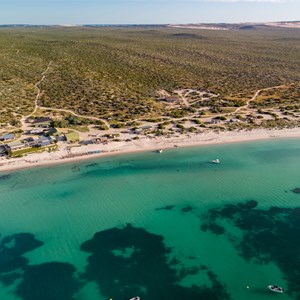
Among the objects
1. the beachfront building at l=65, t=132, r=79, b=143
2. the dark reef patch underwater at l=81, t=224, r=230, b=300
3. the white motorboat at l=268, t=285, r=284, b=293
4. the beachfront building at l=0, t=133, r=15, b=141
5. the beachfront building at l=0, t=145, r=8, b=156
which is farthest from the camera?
the beachfront building at l=65, t=132, r=79, b=143

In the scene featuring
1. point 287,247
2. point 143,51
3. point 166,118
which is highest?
point 143,51

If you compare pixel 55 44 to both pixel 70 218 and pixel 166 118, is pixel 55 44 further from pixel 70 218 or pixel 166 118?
pixel 70 218

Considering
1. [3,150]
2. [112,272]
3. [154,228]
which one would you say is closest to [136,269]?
[112,272]

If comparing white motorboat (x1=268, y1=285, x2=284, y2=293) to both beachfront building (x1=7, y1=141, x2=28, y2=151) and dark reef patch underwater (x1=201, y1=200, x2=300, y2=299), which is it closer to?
dark reef patch underwater (x1=201, y1=200, x2=300, y2=299)

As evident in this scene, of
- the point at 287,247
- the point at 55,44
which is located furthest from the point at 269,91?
the point at 55,44

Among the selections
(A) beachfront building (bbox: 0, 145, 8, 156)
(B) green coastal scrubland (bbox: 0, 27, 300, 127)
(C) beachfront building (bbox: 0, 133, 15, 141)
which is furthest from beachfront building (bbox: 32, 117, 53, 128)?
(A) beachfront building (bbox: 0, 145, 8, 156)

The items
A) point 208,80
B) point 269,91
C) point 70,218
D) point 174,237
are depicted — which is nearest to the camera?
point 174,237
